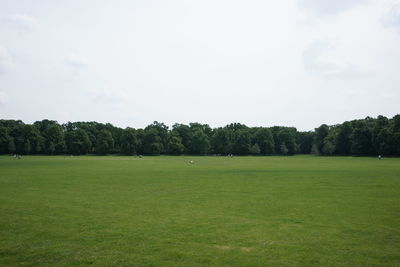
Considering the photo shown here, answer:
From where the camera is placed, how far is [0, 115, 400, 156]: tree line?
11956 cm

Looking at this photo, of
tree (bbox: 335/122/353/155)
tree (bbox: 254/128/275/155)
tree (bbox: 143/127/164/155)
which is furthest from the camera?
tree (bbox: 254/128/275/155)

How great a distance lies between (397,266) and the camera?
27.6ft

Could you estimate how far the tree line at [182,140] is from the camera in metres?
120

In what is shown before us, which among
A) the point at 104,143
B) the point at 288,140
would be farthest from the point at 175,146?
the point at 288,140

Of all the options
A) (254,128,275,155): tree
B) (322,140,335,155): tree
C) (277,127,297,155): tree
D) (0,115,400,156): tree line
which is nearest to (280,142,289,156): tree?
(0,115,400,156): tree line

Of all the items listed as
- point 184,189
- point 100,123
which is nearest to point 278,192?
point 184,189

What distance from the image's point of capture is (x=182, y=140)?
15175cm

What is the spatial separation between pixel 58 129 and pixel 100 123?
2949 centimetres

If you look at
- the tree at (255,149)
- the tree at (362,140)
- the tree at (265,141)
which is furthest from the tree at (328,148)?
the tree at (255,149)

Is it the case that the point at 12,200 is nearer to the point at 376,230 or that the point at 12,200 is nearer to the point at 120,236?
the point at 120,236

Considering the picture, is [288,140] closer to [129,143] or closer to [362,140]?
[362,140]

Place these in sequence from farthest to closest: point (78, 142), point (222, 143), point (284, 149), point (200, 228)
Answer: point (222, 143), point (284, 149), point (78, 142), point (200, 228)

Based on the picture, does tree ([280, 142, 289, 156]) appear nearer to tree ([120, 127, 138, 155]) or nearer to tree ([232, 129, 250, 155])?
tree ([232, 129, 250, 155])

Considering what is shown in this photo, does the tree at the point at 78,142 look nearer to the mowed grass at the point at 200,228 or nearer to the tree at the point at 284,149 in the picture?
the tree at the point at 284,149
